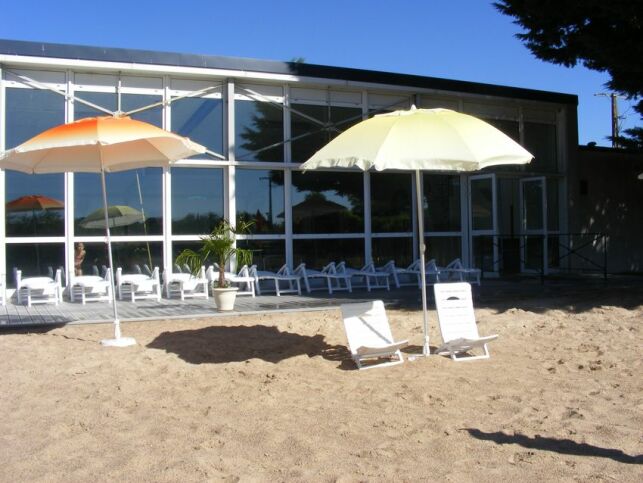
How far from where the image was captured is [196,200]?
1220 centimetres

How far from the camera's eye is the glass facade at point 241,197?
437 inches

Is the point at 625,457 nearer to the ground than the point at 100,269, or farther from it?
nearer to the ground

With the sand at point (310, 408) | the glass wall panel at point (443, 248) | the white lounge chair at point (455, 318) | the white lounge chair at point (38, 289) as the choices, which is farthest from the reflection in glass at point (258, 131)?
Answer: the white lounge chair at point (455, 318)

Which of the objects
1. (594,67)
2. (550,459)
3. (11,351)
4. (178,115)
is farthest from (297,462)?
(594,67)

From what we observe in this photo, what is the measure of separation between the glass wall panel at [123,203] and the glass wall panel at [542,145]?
887 centimetres

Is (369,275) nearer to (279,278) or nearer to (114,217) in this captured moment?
(279,278)

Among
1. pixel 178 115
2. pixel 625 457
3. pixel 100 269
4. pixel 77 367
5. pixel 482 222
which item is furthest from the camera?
pixel 482 222

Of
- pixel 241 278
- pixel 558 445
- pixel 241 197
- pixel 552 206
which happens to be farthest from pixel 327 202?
pixel 558 445

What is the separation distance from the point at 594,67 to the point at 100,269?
32.5 ft

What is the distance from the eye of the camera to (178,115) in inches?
477

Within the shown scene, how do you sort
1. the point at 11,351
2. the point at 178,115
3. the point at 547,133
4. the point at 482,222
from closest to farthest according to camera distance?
the point at 11,351
the point at 178,115
the point at 482,222
the point at 547,133

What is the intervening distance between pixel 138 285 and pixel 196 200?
212 cm

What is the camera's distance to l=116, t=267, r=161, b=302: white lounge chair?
10.8m

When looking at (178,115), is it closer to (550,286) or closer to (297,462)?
(550,286)
